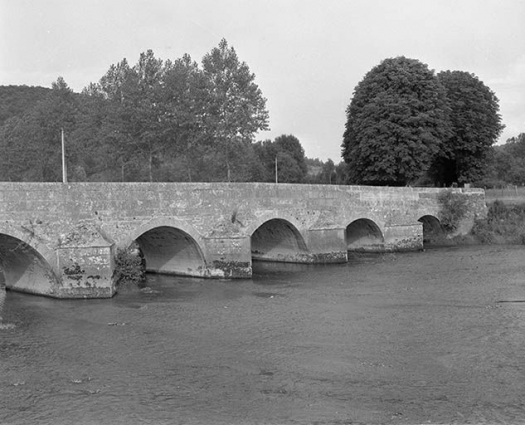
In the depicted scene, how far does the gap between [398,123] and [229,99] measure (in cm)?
1162

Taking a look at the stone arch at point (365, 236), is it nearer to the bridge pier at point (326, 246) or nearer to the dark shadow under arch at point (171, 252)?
the bridge pier at point (326, 246)

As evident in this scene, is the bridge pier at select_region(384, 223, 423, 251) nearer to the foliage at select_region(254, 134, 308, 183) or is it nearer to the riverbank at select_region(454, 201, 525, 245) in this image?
the riverbank at select_region(454, 201, 525, 245)

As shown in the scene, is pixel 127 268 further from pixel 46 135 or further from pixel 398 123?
pixel 398 123

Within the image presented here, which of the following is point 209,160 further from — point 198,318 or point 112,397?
point 112,397

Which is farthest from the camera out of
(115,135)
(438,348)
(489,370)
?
(115,135)

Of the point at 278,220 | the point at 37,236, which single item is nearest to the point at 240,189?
the point at 278,220

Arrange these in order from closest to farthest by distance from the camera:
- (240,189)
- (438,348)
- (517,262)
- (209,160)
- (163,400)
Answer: (163,400)
(438,348)
(240,189)
(517,262)
(209,160)

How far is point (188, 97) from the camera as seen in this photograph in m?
32.0

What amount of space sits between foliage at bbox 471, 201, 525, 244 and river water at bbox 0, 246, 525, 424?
13995 millimetres

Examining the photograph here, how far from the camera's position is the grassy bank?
31562 millimetres

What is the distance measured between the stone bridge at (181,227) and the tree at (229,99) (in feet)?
26.5

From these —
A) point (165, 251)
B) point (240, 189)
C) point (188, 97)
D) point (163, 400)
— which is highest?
point (188, 97)

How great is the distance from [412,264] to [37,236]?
14706 millimetres

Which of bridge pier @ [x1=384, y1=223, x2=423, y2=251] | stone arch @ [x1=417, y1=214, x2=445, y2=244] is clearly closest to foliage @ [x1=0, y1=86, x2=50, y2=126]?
stone arch @ [x1=417, y1=214, x2=445, y2=244]
